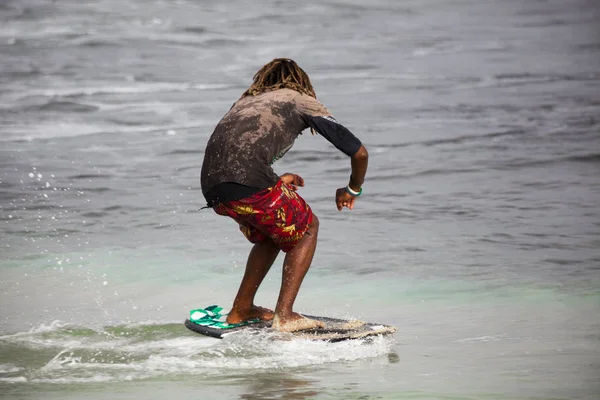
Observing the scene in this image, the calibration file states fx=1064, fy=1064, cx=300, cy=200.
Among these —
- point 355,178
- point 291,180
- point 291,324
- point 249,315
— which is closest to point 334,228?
point 249,315

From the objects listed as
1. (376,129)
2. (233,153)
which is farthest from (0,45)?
(233,153)

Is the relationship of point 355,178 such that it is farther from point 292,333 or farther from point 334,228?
point 334,228

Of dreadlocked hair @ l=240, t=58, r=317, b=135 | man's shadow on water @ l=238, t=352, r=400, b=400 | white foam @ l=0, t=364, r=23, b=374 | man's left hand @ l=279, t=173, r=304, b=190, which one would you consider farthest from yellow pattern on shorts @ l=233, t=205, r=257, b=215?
white foam @ l=0, t=364, r=23, b=374

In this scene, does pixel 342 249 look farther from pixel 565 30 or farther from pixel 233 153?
pixel 565 30

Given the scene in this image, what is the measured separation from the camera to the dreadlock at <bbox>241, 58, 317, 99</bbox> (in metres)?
6.07

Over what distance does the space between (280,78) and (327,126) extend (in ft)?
1.85

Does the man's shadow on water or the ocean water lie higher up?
the ocean water

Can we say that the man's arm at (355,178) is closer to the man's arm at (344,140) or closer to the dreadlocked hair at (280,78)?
the man's arm at (344,140)

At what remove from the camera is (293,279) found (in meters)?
6.00

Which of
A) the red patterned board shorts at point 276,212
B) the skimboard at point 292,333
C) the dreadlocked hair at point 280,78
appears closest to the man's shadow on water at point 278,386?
the skimboard at point 292,333

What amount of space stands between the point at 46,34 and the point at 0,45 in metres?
1.77

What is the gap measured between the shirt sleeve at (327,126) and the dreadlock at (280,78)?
196 mm

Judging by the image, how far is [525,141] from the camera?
14922 mm

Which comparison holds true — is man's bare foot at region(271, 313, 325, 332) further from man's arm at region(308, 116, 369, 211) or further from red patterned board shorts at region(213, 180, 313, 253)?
man's arm at region(308, 116, 369, 211)
